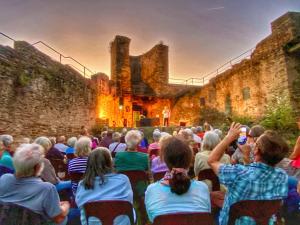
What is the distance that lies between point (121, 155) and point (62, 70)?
36.5 feet

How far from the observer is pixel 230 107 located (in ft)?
58.5

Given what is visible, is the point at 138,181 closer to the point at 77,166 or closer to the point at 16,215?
the point at 77,166

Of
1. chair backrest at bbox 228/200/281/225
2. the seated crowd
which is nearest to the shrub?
the seated crowd

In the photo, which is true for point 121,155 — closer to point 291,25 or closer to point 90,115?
point 291,25

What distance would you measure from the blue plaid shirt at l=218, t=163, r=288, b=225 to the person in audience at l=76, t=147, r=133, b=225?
1.02 meters

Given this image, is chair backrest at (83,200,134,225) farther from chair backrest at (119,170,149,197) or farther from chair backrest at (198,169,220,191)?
chair backrest at (119,170,149,197)

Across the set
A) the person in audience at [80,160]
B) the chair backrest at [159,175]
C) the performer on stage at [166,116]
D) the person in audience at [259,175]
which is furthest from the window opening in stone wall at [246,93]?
the person in audience at [259,175]

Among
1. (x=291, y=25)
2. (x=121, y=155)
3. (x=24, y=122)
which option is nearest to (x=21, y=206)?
(x=121, y=155)

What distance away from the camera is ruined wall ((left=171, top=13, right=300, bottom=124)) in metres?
12.2

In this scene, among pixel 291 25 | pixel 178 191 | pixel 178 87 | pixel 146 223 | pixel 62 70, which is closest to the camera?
pixel 178 191

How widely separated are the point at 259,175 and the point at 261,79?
13517 millimetres

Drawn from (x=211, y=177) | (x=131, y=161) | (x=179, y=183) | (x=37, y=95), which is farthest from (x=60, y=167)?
(x=37, y=95)

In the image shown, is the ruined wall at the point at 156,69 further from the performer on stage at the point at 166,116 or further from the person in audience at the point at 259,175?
the person in audience at the point at 259,175

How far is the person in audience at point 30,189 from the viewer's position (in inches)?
87.0
